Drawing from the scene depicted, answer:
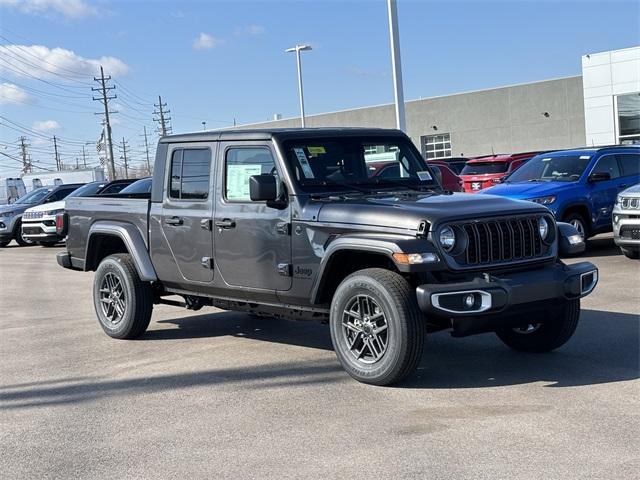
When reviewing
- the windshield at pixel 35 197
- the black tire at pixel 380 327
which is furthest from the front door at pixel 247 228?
the windshield at pixel 35 197

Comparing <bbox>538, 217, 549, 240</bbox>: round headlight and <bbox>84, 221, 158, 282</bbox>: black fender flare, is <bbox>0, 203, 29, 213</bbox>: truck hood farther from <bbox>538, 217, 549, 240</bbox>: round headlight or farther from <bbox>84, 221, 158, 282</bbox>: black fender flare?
<bbox>538, 217, 549, 240</bbox>: round headlight

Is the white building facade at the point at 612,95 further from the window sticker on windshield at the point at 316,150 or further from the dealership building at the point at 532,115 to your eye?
the window sticker on windshield at the point at 316,150

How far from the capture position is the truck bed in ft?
26.7

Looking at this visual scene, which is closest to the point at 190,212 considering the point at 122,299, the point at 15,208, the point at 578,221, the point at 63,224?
the point at 122,299

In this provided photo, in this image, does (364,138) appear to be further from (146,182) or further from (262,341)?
(146,182)

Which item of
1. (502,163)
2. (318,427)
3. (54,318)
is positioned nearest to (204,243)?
(318,427)

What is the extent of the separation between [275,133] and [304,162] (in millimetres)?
372

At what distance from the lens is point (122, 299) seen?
27.4ft

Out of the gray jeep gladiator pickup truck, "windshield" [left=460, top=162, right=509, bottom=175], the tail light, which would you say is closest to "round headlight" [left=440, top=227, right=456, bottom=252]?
the gray jeep gladiator pickup truck

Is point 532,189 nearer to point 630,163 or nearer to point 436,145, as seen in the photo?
point 630,163

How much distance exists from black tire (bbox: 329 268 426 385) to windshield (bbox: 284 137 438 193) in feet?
3.58

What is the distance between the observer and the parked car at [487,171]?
2009cm

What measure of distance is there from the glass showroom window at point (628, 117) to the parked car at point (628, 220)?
1231 inches

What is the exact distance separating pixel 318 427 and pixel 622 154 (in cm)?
1132
